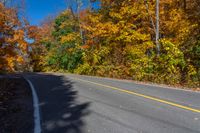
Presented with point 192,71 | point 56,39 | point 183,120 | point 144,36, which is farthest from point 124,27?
point 56,39

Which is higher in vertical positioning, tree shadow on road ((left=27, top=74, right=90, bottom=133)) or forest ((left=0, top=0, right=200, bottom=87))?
forest ((left=0, top=0, right=200, bottom=87))

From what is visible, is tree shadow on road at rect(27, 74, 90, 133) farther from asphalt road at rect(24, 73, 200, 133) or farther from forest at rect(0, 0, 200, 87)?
forest at rect(0, 0, 200, 87)

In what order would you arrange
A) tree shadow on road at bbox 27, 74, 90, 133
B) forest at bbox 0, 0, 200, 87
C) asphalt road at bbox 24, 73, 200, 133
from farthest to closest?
forest at bbox 0, 0, 200, 87, tree shadow on road at bbox 27, 74, 90, 133, asphalt road at bbox 24, 73, 200, 133

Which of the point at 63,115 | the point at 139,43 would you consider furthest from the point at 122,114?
the point at 139,43

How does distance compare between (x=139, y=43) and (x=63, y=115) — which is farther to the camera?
(x=139, y=43)

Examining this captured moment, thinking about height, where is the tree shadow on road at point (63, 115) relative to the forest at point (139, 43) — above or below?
below

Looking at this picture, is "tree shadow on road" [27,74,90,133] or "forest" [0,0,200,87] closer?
"tree shadow on road" [27,74,90,133]

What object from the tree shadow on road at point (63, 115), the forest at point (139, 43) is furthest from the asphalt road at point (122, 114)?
the forest at point (139, 43)

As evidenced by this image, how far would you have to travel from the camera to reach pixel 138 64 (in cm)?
1978

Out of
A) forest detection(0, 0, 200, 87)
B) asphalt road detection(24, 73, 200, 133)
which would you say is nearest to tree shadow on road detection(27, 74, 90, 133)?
asphalt road detection(24, 73, 200, 133)

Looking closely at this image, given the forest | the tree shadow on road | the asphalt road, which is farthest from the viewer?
the forest

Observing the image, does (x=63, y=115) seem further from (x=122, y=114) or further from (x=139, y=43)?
(x=139, y=43)

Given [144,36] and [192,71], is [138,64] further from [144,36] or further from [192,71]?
[192,71]

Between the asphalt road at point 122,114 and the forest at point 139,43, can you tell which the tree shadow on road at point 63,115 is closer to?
the asphalt road at point 122,114
